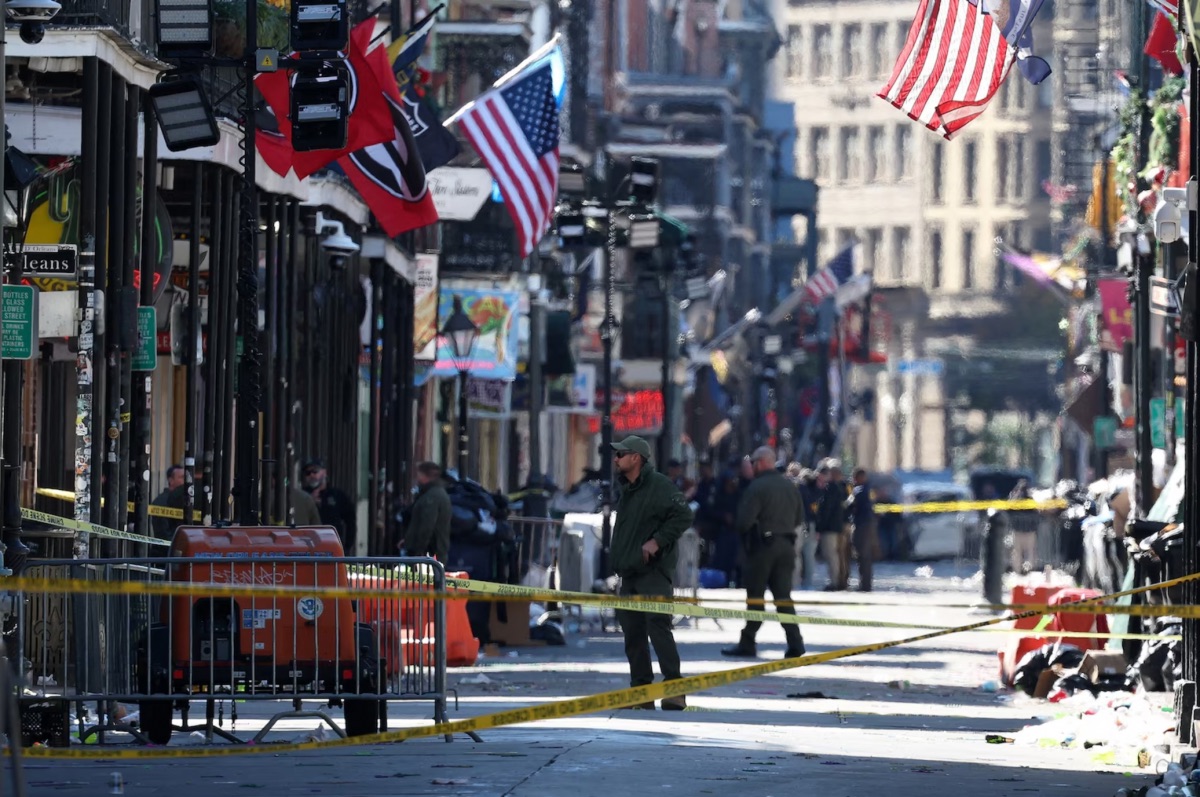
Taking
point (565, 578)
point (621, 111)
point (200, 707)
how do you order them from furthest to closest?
point (621, 111), point (565, 578), point (200, 707)

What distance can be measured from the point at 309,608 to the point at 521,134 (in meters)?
16.6

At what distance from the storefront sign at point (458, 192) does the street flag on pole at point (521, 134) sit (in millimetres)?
4560

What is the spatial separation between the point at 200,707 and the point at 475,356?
24444 millimetres

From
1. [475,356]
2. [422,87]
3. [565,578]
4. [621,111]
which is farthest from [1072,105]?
[565,578]

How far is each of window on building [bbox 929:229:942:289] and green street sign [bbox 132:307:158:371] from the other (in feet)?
413

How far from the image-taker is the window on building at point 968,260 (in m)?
144

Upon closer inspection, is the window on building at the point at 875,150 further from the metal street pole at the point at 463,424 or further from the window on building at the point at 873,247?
the metal street pole at the point at 463,424

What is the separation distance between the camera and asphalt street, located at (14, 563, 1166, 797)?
1313 cm

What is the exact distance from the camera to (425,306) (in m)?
38.4

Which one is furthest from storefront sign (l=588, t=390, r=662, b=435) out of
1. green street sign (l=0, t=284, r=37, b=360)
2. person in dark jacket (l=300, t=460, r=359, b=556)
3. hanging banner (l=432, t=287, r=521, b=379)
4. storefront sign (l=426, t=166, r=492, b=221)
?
green street sign (l=0, t=284, r=37, b=360)

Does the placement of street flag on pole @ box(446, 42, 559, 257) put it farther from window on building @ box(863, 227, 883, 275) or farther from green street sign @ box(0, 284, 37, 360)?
window on building @ box(863, 227, 883, 275)

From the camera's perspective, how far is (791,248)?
358 ft

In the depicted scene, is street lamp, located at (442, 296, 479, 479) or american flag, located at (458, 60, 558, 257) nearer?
american flag, located at (458, 60, 558, 257)

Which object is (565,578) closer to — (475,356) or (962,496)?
(475,356)
